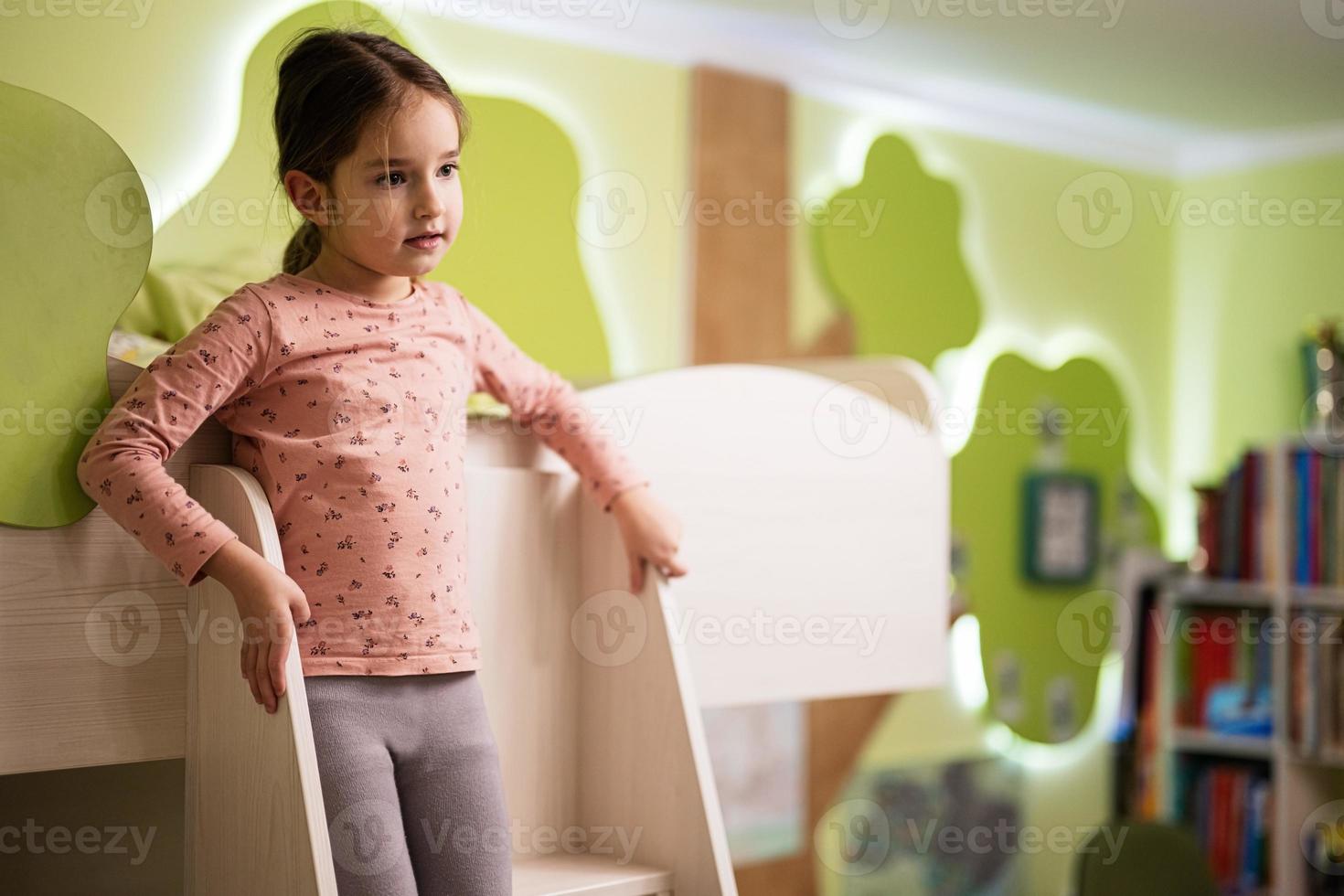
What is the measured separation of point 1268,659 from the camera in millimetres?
3104

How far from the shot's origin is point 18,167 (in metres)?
1.14

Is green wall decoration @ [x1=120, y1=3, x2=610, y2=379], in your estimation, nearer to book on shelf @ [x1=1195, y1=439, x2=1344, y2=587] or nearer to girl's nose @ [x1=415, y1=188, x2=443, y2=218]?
girl's nose @ [x1=415, y1=188, x2=443, y2=218]

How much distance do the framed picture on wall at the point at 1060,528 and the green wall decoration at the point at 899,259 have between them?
0.45 meters

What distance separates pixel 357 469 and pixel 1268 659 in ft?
8.42

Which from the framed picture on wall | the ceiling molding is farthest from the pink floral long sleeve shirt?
the framed picture on wall

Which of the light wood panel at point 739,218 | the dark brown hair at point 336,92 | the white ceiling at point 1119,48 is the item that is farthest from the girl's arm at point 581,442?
the white ceiling at point 1119,48

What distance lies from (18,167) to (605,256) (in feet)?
5.07

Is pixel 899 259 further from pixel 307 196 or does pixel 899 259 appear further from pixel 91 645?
pixel 91 645

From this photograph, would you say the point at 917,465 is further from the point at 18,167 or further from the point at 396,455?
the point at 18,167

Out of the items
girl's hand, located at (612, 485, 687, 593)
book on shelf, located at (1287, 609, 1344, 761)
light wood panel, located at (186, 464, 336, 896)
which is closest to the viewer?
light wood panel, located at (186, 464, 336, 896)

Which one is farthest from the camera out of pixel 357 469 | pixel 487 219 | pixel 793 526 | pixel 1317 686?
pixel 1317 686

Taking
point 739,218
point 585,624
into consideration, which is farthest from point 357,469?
point 739,218

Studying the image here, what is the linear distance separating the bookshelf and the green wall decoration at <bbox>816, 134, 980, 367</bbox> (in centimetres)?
79

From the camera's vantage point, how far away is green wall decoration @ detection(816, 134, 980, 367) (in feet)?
9.76
